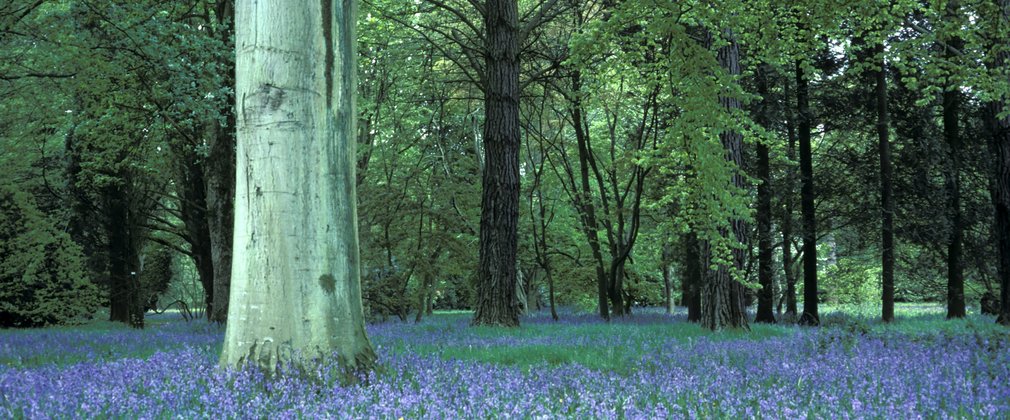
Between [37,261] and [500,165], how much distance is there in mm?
10595

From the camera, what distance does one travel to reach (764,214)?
18.7 metres

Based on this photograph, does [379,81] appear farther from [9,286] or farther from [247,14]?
[247,14]

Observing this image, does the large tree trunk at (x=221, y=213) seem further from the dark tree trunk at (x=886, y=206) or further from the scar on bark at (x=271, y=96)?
the dark tree trunk at (x=886, y=206)

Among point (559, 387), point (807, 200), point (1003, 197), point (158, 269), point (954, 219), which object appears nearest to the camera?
point (559, 387)

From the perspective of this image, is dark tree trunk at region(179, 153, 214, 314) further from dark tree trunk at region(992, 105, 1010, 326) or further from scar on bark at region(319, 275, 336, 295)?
dark tree trunk at region(992, 105, 1010, 326)

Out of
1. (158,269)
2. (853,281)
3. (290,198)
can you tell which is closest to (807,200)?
(853,281)

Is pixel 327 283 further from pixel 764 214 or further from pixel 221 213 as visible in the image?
pixel 764 214

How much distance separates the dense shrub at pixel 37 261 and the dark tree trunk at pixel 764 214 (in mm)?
16602

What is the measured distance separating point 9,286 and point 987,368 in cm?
1968

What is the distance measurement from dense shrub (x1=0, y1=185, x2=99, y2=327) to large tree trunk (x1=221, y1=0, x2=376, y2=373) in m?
13.1

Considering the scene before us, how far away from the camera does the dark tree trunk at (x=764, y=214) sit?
18.7 m

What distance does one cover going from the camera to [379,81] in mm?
20719

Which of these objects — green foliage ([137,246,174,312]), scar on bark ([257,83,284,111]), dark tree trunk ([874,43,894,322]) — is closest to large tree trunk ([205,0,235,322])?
scar on bark ([257,83,284,111])

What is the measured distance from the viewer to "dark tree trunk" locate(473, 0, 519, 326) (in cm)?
1261
